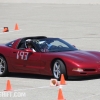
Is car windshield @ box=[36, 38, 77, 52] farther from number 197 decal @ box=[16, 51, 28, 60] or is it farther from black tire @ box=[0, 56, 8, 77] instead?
black tire @ box=[0, 56, 8, 77]

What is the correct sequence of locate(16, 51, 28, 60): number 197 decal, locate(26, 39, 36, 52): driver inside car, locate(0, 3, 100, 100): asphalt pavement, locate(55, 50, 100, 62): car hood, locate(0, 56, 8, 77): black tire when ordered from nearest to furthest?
locate(0, 3, 100, 100): asphalt pavement
locate(55, 50, 100, 62): car hood
locate(16, 51, 28, 60): number 197 decal
locate(26, 39, 36, 52): driver inside car
locate(0, 56, 8, 77): black tire

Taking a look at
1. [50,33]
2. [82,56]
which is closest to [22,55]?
[82,56]

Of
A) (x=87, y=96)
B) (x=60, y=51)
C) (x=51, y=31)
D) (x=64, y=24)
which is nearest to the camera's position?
(x=87, y=96)

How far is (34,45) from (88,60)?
5.88 feet

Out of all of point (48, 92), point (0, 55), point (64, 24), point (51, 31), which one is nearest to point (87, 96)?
point (48, 92)

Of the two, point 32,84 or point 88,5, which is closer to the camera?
point 32,84

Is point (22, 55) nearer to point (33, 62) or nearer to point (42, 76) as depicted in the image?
point (33, 62)

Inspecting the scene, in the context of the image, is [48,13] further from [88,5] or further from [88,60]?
[88,60]

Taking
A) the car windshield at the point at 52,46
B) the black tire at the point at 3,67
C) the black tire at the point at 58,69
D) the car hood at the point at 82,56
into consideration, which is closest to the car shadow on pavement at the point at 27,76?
the black tire at the point at 3,67

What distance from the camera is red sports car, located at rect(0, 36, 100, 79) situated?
13727 mm

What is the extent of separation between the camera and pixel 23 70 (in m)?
14.8

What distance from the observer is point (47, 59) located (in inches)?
555

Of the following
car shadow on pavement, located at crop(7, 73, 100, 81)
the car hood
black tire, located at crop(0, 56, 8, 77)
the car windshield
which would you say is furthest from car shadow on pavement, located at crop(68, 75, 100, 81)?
black tire, located at crop(0, 56, 8, 77)

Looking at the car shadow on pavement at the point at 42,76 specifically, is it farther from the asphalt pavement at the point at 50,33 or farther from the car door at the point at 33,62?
the car door at the point at 33,62
